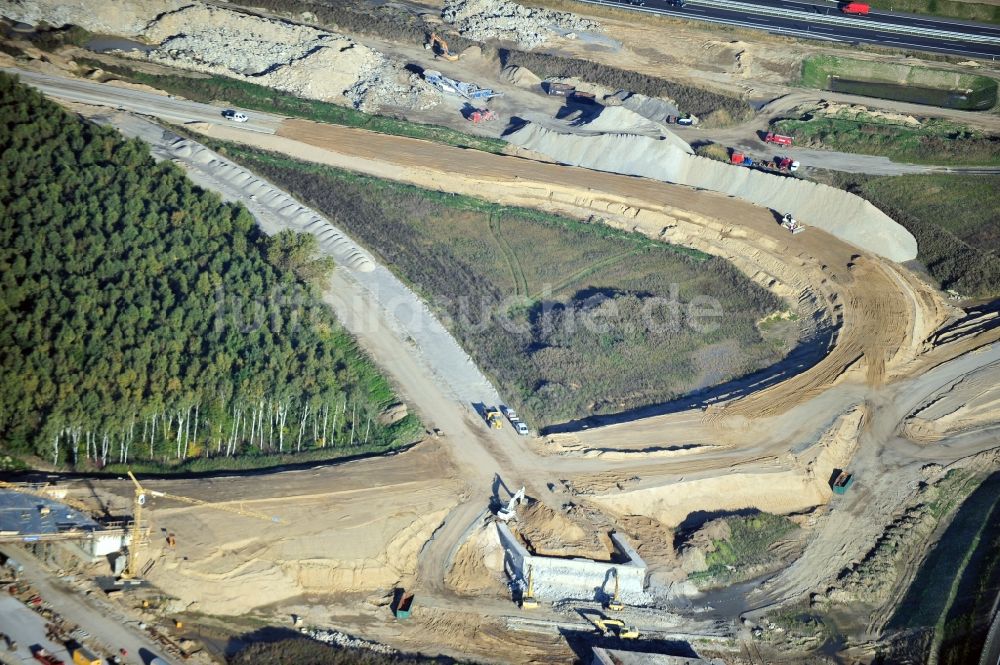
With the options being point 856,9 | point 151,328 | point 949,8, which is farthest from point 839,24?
point 151,328

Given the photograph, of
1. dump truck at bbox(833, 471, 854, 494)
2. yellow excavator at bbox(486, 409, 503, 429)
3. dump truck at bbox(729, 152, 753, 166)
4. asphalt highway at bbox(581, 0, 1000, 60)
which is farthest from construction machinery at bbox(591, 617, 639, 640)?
asphalt highway at bbox(581, 0, 1000, 60)

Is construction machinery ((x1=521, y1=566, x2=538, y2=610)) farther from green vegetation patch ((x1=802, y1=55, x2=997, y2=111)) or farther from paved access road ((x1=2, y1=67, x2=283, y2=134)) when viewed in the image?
green vegetation patch ((x1=802, y1=55, x2=997, y2=111))

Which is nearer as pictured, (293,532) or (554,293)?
(293,532)

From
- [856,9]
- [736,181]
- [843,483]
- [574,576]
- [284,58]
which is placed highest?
[856,9]

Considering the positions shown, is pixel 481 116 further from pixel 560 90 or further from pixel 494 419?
pixel 494 419

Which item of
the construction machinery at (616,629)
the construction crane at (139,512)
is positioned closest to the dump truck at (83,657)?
the construction crane at (139,512)

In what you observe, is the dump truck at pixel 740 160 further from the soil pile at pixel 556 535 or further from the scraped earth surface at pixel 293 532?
the scraped earth surface at pixel 293 532

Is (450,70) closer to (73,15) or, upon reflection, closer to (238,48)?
(238,48)
